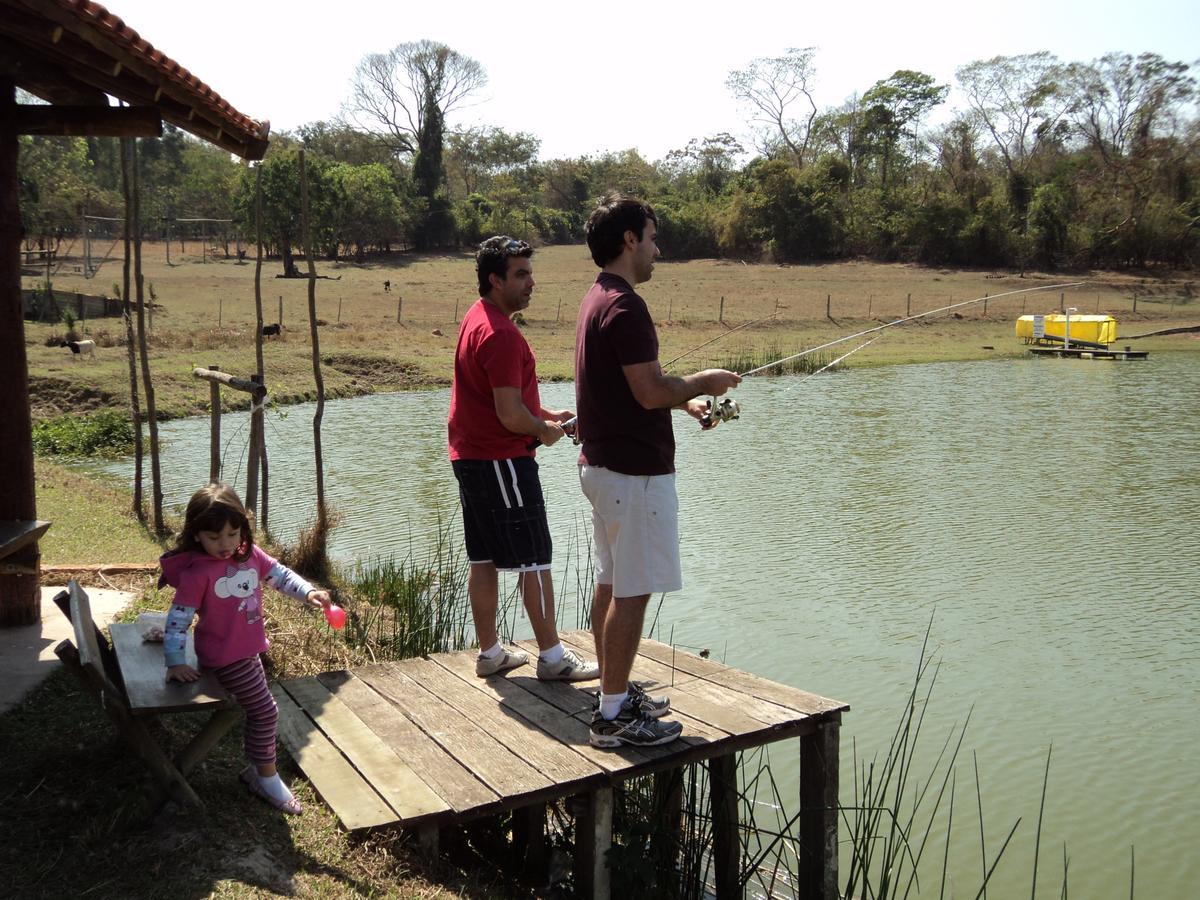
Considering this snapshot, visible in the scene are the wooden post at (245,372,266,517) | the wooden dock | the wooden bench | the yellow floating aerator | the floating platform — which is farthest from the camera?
the yellow floating aerator

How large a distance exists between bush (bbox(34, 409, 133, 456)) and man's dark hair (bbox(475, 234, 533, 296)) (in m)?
9.66

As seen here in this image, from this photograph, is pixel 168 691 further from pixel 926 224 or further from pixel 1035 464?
pixel 926 224

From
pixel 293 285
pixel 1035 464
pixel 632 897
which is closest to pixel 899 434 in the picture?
pixel 1035 464

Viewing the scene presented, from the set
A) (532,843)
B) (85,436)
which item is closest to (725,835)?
(532,843)

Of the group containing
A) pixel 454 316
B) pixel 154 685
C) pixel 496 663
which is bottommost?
pixel 496 663

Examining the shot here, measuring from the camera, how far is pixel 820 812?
3867 mm

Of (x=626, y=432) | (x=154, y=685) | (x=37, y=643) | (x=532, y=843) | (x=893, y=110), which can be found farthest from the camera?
(x=893, y=110)

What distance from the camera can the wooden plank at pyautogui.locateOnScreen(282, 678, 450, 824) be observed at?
328cm

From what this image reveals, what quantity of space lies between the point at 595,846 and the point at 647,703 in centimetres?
47

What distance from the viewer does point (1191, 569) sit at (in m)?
8.23

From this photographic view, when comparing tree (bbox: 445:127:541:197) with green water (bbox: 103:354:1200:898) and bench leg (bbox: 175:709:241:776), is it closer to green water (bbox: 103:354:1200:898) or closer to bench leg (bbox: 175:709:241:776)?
green water (bbox: 103:354:1200:898)

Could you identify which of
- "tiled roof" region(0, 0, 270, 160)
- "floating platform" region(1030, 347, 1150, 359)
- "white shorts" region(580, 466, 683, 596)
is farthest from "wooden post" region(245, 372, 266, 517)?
"floating platform" region(1030, 347, 1150, 359)

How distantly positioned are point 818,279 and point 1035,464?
25870 millimetres

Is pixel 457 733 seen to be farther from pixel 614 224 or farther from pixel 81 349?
pixel 81 349
